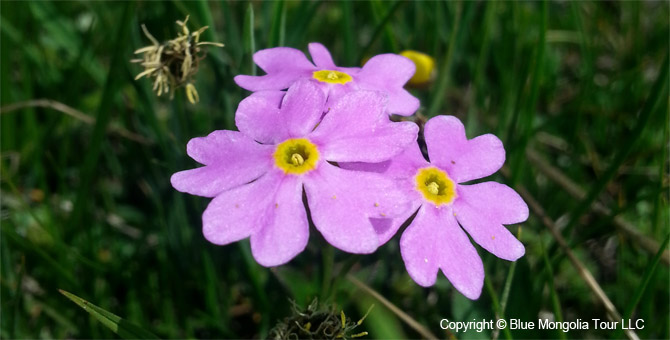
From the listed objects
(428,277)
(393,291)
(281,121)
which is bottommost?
(393,291)

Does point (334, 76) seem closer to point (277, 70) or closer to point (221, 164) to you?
point (277, 70)

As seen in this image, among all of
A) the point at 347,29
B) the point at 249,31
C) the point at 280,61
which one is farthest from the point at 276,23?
the point at 347,29

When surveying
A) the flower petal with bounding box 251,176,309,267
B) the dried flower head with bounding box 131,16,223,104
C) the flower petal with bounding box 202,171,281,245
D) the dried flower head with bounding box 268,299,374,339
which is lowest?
the dried flower head with bounding box 268,299,374,339

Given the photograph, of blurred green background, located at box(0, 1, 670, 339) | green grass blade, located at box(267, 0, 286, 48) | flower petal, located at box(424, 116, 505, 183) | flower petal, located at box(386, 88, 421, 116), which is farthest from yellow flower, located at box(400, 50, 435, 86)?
flower petal, located at box(424, 116, 505, 183)

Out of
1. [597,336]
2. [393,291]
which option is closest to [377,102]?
[393,291]

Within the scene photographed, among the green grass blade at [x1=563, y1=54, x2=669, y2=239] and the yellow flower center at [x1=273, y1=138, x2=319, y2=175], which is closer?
the yellow flower center at [x1=273, y1=138, x2=319, y2=175]

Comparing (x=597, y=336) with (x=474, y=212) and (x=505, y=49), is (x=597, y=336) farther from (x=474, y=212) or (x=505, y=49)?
(x=505, y=49)

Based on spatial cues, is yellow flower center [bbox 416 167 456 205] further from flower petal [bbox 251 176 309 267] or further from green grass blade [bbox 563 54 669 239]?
green grass blade [bbox 563 54 669 239]

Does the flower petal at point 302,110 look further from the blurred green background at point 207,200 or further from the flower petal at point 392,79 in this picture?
the blurred green background at point 207,200
